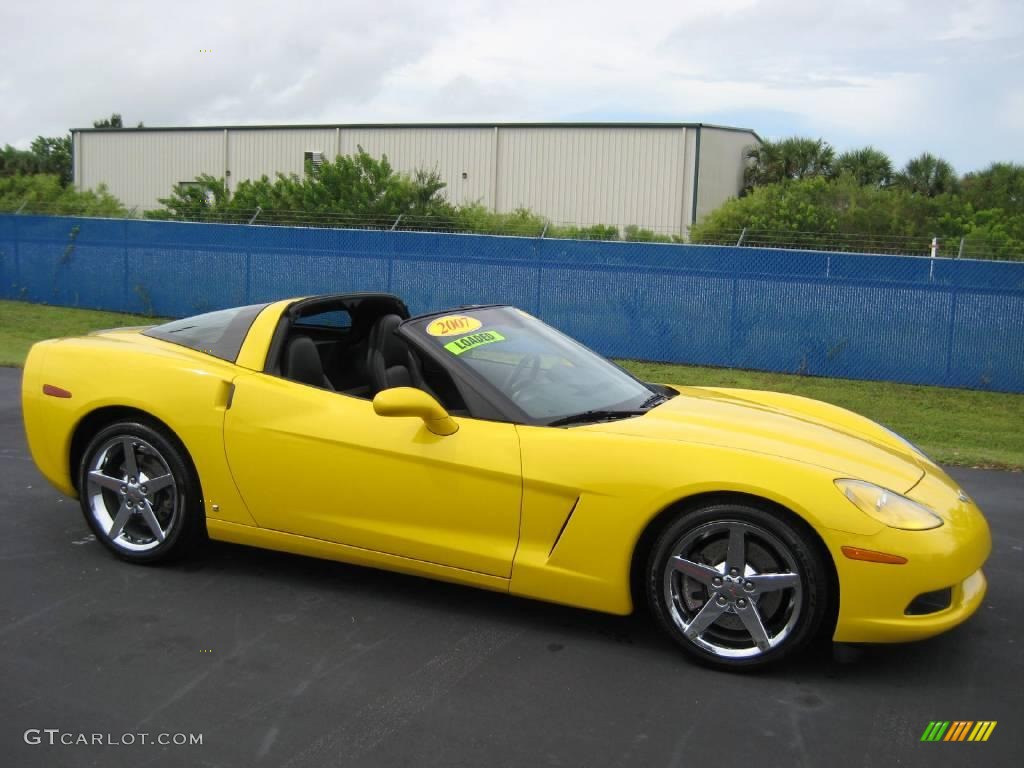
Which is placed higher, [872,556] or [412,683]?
[872,556]

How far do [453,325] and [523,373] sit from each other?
0.42m

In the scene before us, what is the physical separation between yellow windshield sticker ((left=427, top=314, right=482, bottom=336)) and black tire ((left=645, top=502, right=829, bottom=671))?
4.74 feet

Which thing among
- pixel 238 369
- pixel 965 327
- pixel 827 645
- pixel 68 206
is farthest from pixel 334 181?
pixel 827 645

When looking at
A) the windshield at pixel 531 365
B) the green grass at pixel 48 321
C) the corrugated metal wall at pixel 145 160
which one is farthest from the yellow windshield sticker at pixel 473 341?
the corrugated metal wall at pixel 145 160

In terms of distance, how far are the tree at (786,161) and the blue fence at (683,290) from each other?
86.8ft

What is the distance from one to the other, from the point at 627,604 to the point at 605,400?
105cm

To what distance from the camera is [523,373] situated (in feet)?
15.5

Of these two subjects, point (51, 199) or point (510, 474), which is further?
point (51, 199)

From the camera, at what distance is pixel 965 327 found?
13.7 metres

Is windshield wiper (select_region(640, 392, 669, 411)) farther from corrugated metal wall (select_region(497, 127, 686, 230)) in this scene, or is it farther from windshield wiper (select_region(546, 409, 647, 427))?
corrugated metal wall (select_region(497, 127, 686, 230))

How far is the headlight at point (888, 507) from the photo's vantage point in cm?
377

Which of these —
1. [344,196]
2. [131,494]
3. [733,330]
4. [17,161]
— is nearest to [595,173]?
[344,196]

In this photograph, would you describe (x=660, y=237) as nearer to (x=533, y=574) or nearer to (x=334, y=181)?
(x=334, y=181)

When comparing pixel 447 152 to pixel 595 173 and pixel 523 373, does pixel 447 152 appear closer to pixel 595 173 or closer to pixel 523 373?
pixel 595 173
